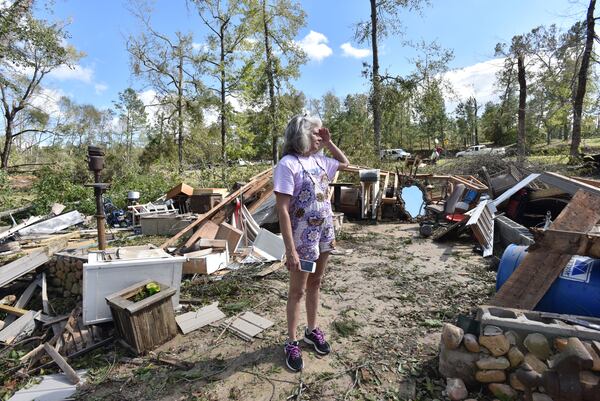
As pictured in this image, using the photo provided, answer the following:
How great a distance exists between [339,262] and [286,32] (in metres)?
15.4

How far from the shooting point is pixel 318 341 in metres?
2.66

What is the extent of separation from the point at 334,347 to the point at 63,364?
211 cm

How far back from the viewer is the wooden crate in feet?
8.95

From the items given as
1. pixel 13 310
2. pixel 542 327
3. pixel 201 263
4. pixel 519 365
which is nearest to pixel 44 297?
pixel 13 310

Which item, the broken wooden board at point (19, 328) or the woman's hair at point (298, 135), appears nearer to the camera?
the woman's hair at point (298, 135)

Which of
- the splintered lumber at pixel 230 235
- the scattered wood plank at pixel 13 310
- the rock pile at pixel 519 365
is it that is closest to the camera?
the rock pile at pixel 519 365

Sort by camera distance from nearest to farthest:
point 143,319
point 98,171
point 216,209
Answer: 1. point 143,319
2. point 98,171
3. point 216,209

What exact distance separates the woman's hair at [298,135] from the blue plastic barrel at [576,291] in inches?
77.5

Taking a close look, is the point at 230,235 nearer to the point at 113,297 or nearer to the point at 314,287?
the point at 113,297

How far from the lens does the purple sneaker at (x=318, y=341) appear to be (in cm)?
264

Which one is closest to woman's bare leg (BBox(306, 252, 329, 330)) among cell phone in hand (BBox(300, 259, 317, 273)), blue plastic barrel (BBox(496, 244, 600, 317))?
cell phone in hand (BBox(300, 259, 317, 273))

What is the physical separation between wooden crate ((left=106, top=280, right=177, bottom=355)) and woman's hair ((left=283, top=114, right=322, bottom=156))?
66.6 inches

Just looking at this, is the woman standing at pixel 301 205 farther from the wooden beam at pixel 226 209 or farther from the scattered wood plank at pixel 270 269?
the wooden beam at pixel 226 209

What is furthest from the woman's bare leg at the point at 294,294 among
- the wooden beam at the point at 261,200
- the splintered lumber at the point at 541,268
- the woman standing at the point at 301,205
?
the wooden beam at the point at 261,200
